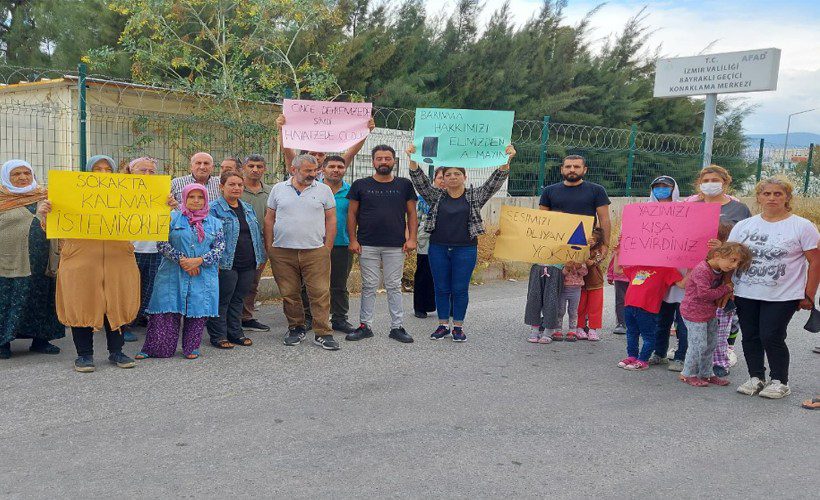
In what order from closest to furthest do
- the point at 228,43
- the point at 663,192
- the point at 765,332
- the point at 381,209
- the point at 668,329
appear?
the point at 765,332, the point at 668,329, the point at 663,192, the point at 381,209, the point at 228,43

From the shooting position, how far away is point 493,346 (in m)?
6.82

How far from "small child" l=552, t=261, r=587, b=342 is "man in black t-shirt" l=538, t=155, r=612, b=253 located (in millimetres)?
349

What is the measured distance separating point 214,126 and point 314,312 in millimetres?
3857

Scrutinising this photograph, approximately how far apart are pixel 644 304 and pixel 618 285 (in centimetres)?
119

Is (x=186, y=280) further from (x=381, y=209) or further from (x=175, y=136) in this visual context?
(x=175, y=136)

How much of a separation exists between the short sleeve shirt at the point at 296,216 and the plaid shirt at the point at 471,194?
3.04ft

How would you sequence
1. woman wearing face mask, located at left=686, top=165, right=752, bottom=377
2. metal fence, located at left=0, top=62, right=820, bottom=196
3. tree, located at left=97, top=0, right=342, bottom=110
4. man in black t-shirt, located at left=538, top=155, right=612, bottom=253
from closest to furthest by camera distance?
woman wearing face mask, located at left=686, top=165, right=752, bottom=377
man in black t-shirt, located at left=538, top=155, right=612, bottom=253
metal fence, located at left=0, top=62, right=820, bottom=196
tree, located at left=97, top=0, right=342, bottom=110

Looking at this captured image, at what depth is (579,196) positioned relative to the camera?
6809 mm

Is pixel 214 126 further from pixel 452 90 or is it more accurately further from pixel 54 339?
pixel 452 90

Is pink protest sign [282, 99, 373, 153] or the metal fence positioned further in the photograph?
the metal fence

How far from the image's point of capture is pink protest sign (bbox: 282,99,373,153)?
7125mm

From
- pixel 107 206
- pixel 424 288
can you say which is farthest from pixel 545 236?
pixel 107 206

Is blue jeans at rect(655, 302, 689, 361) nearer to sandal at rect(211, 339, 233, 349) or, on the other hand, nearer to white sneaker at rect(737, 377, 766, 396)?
white sneaker at rect(737, 377, 766, 396)

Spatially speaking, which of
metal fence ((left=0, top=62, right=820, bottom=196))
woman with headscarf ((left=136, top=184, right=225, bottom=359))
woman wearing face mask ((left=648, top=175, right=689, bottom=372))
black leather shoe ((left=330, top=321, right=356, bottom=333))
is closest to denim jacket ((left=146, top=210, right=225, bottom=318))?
woman with headscarf ((left=136, top=184, right=225, bottom=359))
